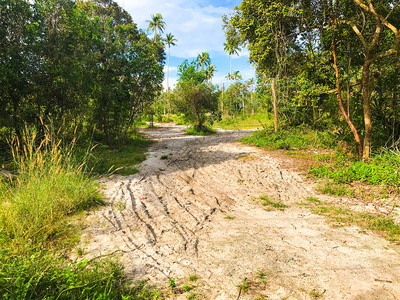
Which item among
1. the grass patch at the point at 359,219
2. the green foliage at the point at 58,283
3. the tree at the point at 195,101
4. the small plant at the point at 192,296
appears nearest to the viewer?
the green foliage at the point at 58,283

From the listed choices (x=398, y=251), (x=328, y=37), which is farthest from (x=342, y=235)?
(x=328, y=37)

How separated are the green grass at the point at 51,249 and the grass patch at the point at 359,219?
3324 mm

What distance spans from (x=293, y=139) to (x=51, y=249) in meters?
9.44

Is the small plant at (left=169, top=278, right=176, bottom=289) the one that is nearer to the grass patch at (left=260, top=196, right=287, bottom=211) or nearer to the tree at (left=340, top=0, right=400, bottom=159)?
the grass patch at (left=260, top=196, right=287, bottom=211)

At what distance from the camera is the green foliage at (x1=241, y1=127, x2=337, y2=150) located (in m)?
8.74

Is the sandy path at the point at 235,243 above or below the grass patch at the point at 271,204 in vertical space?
above

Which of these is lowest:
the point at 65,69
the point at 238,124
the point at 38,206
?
the point at 38,206

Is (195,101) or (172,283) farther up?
(195,101)

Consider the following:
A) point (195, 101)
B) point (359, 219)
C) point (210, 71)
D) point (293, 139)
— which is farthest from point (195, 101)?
point (210, 71)

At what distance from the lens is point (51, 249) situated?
2.57 metres

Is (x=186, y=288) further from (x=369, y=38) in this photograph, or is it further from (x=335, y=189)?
(x=369, y=38)

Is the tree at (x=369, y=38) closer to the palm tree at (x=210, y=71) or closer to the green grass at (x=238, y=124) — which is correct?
the green grass at (x=238, y=124)

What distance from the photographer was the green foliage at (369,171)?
4.87 metres

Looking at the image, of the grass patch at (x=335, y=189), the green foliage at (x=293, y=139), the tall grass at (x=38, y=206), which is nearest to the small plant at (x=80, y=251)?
the tall grass at (x=38, y=206)
